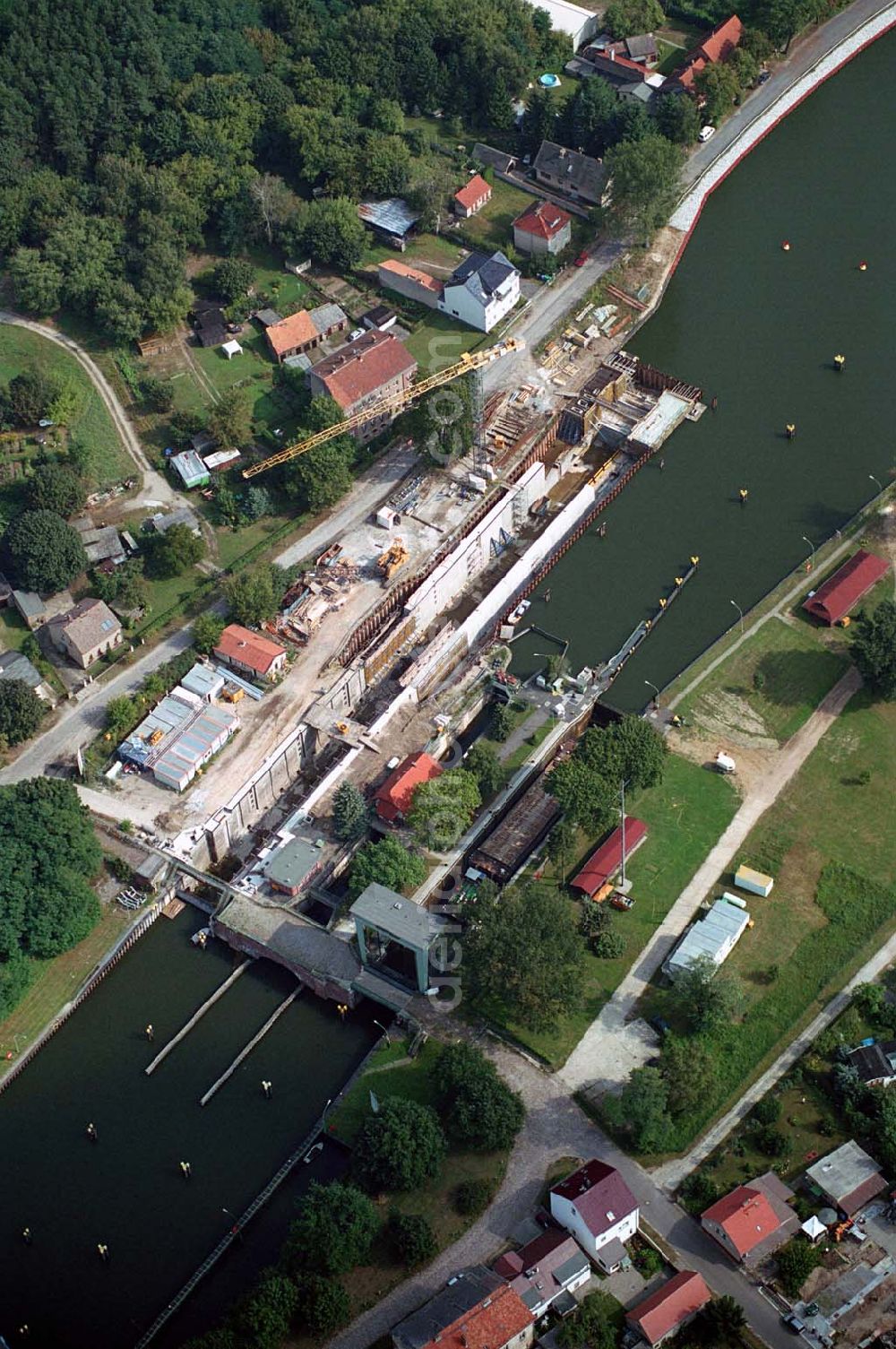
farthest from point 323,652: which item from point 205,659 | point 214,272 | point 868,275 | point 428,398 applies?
point 868,275

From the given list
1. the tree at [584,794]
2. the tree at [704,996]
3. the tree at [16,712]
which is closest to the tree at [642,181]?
the tree at [584,794]

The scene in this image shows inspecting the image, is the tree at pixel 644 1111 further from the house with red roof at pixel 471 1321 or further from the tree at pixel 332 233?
the tree at pixel 332 233

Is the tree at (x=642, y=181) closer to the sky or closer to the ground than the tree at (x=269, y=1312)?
closer to the sky

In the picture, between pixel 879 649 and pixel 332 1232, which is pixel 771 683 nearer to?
pixel 879 649

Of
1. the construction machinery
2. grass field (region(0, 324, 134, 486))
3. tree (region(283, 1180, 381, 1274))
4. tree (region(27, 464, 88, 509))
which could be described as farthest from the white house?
tree (region(283, 1180, 381, 1274))

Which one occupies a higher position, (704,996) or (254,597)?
(254,597)

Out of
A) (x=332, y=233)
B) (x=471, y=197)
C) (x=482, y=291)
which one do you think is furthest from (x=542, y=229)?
(x=332, y=233)

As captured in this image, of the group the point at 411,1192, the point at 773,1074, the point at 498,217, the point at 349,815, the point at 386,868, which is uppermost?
the point at 498,217
